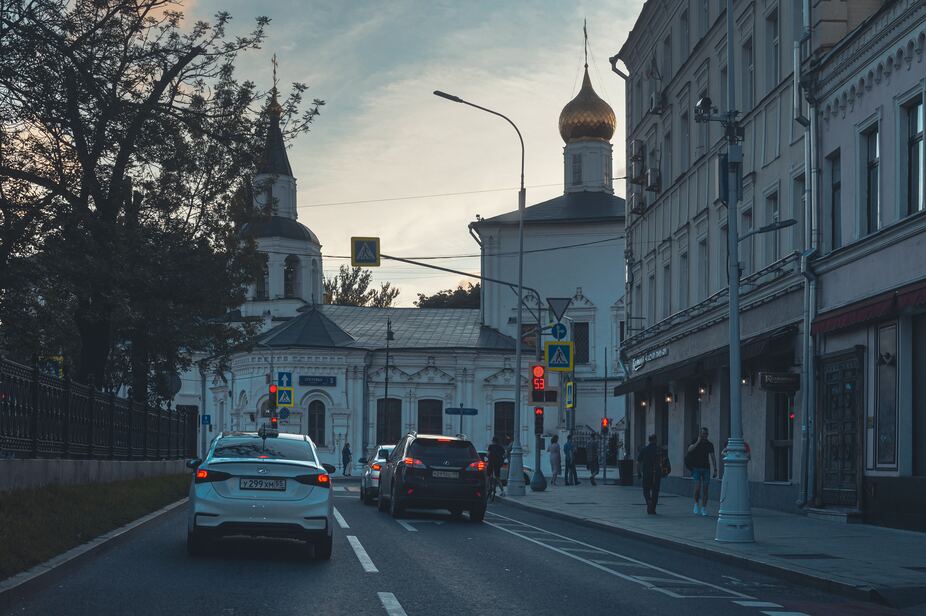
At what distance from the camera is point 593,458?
4872cm

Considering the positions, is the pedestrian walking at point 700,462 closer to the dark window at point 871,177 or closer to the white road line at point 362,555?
the dark window at point 871,177

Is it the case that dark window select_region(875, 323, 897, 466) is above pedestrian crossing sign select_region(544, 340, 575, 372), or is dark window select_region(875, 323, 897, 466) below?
below

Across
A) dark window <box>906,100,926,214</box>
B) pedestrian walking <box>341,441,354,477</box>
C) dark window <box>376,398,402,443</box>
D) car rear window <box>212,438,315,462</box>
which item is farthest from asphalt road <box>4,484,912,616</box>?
dark window <box>376,398,402,443</box>

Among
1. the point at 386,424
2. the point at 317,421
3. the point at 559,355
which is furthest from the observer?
the point at 386,424

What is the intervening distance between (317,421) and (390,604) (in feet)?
193

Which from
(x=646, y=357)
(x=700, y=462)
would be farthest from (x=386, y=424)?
(x=700, y=462)

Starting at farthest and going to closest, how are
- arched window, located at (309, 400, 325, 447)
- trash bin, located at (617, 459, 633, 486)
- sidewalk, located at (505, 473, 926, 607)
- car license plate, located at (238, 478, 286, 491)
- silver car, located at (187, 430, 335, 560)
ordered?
arched window, located at (309, 400, 325, 447), trash bin, located at (617, 459, 633, 486), car license plate, located at (238, 478, 286, 491), silver car, located at (187, 430, 335, 560), sidewalk, located at (505, 473, 926, 607)

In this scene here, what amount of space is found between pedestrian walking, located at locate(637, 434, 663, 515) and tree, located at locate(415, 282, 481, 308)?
70.7m

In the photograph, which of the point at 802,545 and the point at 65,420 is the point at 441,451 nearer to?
the point at 65,420

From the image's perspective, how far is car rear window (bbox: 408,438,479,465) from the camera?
24.9 m

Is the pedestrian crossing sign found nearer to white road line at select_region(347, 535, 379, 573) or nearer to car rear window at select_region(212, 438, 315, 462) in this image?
white road line at select_region(347, 535, 379, 573)

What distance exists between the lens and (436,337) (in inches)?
2972

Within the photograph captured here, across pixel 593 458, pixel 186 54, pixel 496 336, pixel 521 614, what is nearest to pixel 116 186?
pixel 186 54

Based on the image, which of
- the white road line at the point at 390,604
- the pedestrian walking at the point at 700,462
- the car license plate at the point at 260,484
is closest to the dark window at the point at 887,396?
the pedestrian walking at the point at 700,462
